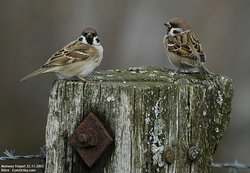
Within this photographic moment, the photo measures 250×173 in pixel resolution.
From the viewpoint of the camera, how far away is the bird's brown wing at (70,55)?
579 cm

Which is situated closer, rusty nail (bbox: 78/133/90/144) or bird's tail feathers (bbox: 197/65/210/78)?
rusty nail (bbox: 78/133/90/144)

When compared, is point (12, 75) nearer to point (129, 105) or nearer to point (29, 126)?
point (29, 126)

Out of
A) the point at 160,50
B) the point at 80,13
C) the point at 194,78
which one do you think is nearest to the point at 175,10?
the point at 160,50

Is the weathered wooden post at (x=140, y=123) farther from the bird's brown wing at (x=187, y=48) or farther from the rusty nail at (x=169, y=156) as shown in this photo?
the bird's brown wing at (x=187, y=48)

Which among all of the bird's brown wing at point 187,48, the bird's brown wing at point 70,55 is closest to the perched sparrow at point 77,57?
the bird's brown wing at point 70,55

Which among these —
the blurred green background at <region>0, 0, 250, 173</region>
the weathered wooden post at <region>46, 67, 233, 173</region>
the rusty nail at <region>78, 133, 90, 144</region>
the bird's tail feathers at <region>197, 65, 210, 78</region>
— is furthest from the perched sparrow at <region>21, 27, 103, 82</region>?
the blurred green background at <region>0, 0, 250, 173</region>

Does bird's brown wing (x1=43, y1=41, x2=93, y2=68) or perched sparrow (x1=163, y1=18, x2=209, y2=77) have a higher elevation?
perched sparrow (x1=163, y1=18, x2=209, y2=77)

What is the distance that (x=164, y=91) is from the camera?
3.88 m

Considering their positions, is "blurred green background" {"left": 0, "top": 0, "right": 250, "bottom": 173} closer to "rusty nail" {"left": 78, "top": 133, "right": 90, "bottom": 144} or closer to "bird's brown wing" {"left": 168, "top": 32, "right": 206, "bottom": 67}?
"bird's brown wing" {"left": 168, "top": 32, "right": 206, "bottom": 67}

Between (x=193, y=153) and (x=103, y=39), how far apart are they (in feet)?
22.8

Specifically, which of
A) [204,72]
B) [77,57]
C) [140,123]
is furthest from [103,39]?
[140,123]

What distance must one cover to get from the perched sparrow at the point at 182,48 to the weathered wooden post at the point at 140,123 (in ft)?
7.60

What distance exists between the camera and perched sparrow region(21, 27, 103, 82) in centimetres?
576

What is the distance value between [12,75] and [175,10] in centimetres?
273
